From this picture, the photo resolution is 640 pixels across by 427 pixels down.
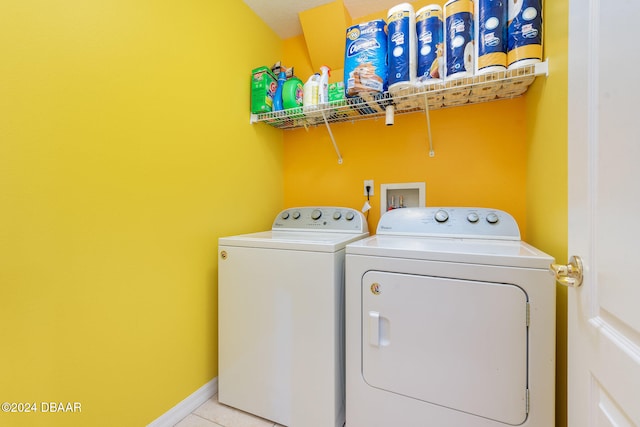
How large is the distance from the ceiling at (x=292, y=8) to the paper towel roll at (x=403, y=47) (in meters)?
0.62

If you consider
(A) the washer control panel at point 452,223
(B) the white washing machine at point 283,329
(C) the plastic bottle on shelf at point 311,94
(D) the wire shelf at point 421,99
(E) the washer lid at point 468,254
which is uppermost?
(C) the plastic bottle on shelf at point 311,94

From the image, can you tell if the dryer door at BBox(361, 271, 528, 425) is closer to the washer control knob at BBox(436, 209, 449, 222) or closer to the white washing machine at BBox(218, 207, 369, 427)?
the white washing machine at BBox(218, 207, 369, 427)

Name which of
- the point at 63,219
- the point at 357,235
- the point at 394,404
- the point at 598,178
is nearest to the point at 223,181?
the point at 63,219

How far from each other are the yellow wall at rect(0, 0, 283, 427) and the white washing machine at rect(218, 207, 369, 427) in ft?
0.72

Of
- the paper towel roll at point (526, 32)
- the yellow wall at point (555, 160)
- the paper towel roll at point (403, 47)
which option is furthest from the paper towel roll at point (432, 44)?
the yellow wall at point (555, 160)

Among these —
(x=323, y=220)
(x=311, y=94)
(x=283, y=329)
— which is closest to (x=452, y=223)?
(x=323, y=220)

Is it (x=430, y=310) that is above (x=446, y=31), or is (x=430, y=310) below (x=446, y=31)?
below

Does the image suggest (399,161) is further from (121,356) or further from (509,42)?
(121,356)

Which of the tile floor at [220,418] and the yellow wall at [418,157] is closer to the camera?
the tile floor at [220,418]

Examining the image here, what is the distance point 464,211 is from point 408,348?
0.79 meters

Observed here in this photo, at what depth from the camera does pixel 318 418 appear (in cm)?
119

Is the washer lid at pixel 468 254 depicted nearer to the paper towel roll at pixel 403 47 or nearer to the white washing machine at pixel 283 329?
the white washing machine at pixel 283 329

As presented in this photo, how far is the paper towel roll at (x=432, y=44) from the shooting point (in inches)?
51.3

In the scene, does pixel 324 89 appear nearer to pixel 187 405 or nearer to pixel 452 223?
pixel 452 223
